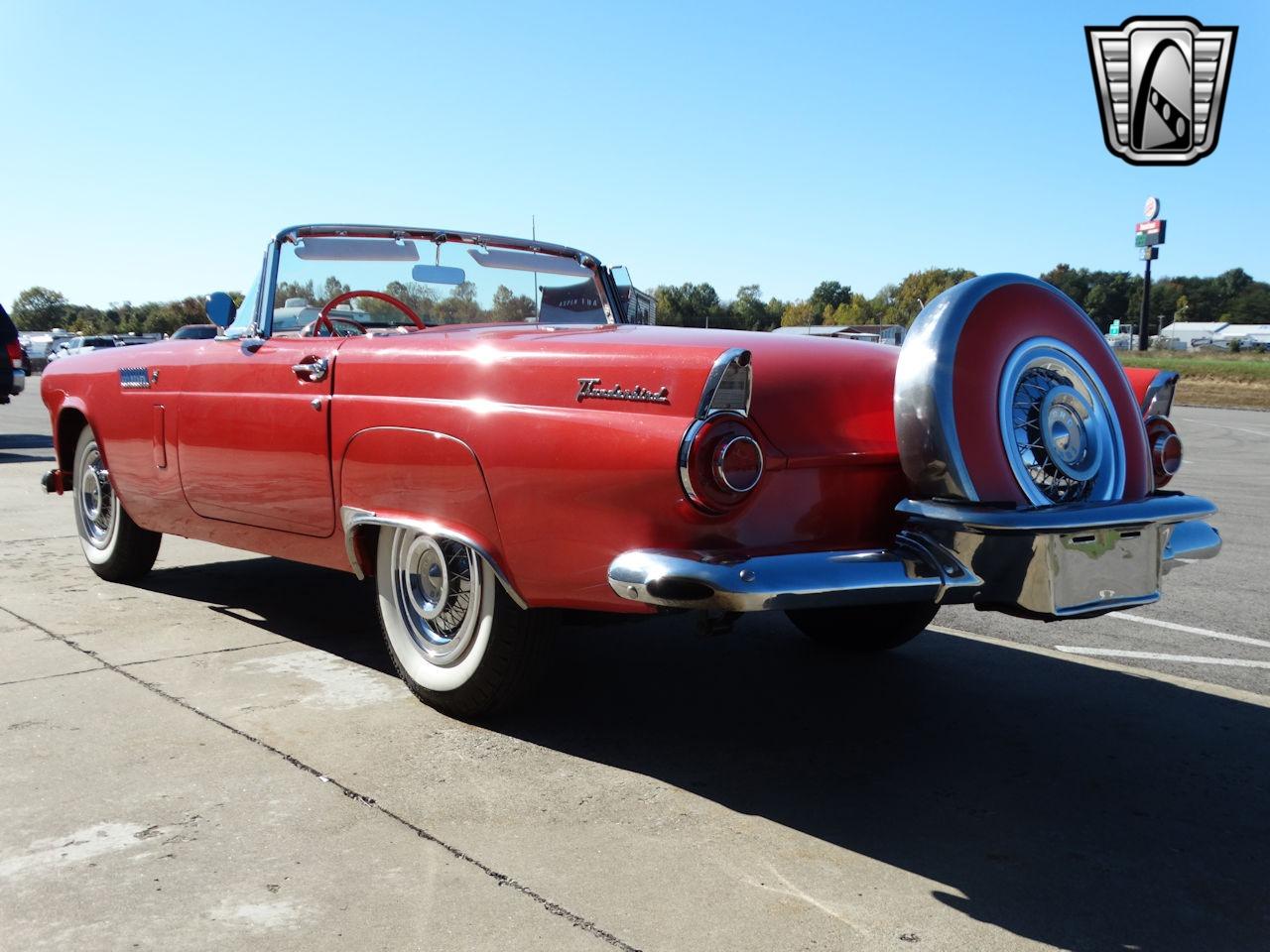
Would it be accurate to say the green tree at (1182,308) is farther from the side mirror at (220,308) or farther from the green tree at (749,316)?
the side mirror at (220,308)

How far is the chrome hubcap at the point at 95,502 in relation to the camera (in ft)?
18.5

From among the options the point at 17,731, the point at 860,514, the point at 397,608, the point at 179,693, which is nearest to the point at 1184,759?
the point at 860,514

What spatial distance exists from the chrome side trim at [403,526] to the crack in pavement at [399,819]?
25.6 inches

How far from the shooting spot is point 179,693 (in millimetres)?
3834

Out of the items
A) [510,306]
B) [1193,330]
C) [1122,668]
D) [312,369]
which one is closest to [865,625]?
[1122,668]

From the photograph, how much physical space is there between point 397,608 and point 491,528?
0.72 m

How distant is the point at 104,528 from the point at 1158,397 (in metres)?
4.77

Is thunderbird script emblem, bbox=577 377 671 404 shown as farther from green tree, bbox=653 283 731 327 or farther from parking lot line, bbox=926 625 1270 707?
green tree, bbox=653 283 731 327

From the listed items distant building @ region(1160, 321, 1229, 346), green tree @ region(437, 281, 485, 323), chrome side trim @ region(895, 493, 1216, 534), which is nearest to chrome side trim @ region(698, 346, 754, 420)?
chrome side trim @ region(895, 493, 1216, 534)

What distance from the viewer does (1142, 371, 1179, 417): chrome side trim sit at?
3.81 m

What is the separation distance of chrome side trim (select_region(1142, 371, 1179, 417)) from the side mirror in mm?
3691

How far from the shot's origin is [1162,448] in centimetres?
374

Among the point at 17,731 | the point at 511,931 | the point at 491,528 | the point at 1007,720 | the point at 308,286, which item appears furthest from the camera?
the point at 308,286

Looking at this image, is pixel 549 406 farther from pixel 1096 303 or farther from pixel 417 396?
pixel 1096 303
